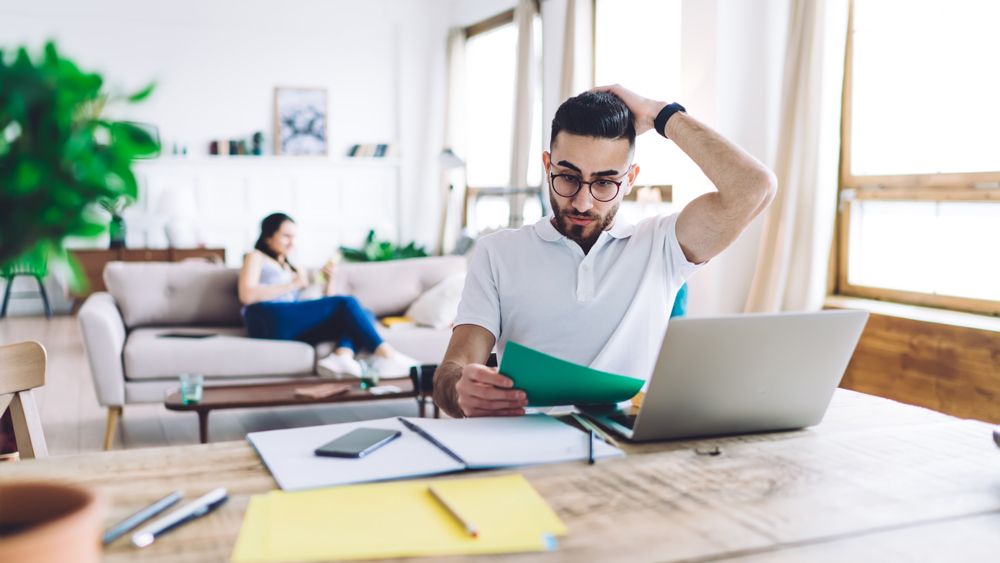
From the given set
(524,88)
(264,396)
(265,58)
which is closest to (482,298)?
(264,396)

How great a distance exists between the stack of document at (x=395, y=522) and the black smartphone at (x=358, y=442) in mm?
113

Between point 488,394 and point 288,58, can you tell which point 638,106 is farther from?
point 288,58

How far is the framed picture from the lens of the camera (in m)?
8.12

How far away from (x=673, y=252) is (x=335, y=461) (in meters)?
0.94

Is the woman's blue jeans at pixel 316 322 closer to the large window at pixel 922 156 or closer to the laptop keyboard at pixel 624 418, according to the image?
the large window at pixel 922 156

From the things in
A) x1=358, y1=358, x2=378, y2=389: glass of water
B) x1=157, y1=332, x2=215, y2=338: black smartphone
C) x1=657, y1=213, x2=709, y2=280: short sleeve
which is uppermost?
x1=657, y1=213, x2=709, y2=280: short sleeve

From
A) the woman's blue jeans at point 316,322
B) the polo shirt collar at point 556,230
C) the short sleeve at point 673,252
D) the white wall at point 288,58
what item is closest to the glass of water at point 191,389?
the woman's blue jeans at point 316,322

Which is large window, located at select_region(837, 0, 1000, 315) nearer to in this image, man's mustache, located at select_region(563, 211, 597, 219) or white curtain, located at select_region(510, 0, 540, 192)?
man's mustache, located at select_region(563, 211, 597, 219)

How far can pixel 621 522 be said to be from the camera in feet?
3.10

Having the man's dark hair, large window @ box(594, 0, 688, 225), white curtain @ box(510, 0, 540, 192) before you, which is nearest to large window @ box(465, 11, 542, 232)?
white curtain @ box(510, 0, 540, 192)

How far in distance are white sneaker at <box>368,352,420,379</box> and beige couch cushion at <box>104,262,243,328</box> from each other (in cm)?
99

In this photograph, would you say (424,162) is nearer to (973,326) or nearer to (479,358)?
(973,326)

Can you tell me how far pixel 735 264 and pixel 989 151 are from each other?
4.48 ft

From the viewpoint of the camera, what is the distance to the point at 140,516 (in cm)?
92
